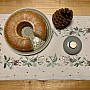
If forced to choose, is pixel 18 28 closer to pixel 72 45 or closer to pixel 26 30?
pixel 26 30

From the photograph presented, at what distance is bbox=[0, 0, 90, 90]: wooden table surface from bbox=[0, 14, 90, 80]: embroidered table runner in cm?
3

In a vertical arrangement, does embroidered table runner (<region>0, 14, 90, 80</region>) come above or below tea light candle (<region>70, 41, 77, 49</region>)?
below

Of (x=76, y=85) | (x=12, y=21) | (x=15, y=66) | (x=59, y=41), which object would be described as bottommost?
(x=76, y=85)

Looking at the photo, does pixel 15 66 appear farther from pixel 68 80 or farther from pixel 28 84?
pixel 68 80

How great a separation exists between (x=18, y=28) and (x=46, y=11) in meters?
0.22

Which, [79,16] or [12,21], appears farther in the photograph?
[79,16]

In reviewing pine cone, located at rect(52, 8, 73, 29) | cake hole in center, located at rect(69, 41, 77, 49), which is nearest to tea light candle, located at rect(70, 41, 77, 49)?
cake hole in center, located at rect(69, 41, 77, 49)

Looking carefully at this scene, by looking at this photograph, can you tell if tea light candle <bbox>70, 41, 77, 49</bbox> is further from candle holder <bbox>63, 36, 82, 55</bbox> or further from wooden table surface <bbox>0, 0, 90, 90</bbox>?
wooden table surface <bbox>0, 0, 90, 90</bbox>

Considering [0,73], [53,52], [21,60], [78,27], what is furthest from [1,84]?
[78,27]

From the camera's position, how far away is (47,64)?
0.76 meters

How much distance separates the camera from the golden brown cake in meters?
0.68

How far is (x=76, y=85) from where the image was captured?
30.4 inches

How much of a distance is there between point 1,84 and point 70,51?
0.46 metres

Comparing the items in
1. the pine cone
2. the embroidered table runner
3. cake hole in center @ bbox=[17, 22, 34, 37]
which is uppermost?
the pine cone
